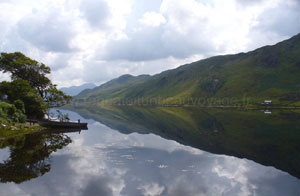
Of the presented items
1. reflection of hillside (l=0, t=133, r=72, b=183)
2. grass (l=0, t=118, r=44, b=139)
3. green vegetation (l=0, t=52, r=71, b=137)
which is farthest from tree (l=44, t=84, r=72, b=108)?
reflection of hillside (l=0, t=133, r=72, b=183)

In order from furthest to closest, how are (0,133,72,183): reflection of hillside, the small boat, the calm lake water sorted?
the small boat → (0,133,72,183): reflection of hillside → the calm lake water

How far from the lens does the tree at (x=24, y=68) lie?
84562 millimetres

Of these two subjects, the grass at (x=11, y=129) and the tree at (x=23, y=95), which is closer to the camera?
the grass at (x=11, y=129)

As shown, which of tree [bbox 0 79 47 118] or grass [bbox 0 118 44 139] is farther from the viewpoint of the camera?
tree [bbox 0 79 47 118]

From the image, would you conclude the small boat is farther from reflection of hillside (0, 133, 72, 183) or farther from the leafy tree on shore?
reflection of hillside (0, 133, 72, 183)

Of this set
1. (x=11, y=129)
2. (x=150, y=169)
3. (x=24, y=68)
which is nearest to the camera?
(x=150, y=169)

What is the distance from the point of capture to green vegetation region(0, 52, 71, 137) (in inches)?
2250

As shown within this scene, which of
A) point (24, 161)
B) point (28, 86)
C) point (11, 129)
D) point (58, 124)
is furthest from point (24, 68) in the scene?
point (24, 161)

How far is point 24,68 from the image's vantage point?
8619 cm

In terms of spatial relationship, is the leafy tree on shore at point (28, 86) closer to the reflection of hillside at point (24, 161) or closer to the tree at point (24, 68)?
the tree at point (24, 68)

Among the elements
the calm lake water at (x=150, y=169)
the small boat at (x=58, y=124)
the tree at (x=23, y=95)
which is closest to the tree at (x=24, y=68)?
the tree at (x=23, y=95)

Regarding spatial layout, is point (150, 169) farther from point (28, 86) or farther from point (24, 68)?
point (24, 68)

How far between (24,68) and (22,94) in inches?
742

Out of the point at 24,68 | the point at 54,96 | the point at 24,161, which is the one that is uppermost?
the point at 24,68
